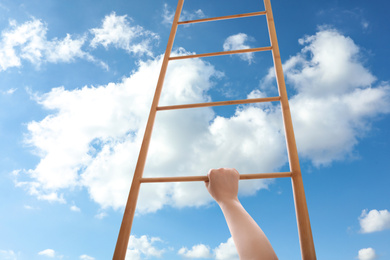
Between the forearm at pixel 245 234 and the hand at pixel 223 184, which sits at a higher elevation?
the hand at pixel 223 184

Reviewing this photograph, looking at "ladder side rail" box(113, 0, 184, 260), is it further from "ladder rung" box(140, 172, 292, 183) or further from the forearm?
the forearm

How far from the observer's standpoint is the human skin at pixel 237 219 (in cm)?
80

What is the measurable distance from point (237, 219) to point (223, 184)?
14 cm

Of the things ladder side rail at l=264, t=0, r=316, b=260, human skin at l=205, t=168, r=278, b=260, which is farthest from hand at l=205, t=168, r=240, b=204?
ladder side rail at l=264, t=0, r=316, b=260

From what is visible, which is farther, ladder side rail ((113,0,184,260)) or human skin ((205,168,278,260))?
ladder side rail ((113,0,184,260))

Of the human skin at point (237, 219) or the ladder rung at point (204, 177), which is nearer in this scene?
the human skin at point (237, 219)

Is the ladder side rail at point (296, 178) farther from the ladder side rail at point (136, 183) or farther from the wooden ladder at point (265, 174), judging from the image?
the ladder side rail at point (136, 183)

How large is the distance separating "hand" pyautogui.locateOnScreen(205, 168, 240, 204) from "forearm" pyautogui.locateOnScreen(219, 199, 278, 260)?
0.02 metres

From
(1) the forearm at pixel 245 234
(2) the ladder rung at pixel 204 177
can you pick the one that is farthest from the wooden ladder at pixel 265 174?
(1) the forearm at pixel 245 234

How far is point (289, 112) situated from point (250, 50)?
0.49 m

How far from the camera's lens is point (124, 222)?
3.12 ft

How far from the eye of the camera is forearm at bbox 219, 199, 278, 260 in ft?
2.59

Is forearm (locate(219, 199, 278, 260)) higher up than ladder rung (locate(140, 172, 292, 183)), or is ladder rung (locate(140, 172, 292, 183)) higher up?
ladder rung (locate(140, 172, 292, 183))

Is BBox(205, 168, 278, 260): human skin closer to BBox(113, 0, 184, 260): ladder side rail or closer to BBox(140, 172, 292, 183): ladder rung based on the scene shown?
BBox(140, 172, 292, 183): ladder rung
